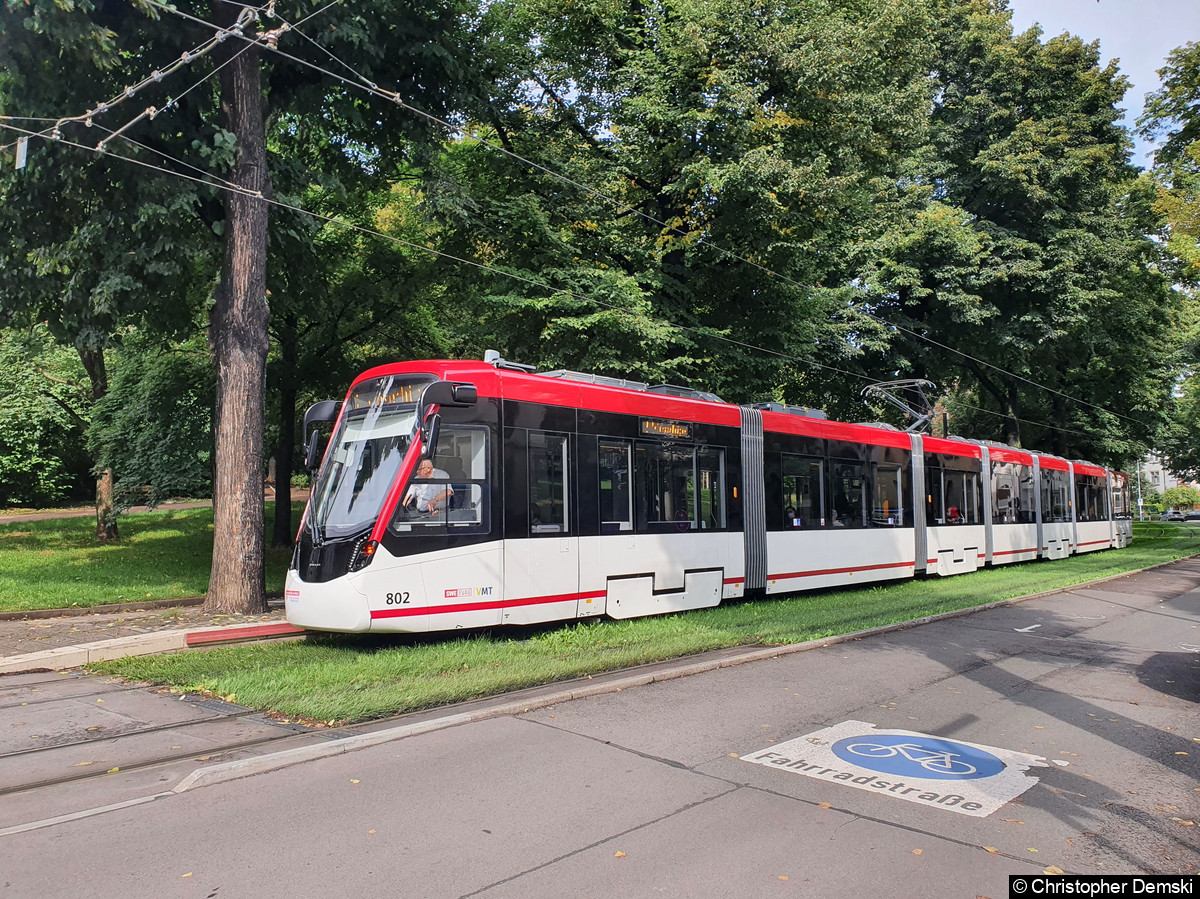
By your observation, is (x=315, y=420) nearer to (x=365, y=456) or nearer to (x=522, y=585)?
(x=365, y=456)

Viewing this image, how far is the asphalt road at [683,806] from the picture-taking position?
448cm

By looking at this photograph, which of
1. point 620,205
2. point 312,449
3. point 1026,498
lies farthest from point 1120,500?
point 312,449

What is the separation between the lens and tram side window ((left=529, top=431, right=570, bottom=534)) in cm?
1177

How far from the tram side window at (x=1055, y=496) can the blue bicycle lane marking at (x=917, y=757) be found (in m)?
24.6

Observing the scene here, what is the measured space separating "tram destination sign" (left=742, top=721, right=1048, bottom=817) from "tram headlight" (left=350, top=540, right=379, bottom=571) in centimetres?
528

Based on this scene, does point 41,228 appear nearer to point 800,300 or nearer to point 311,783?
point 311,783

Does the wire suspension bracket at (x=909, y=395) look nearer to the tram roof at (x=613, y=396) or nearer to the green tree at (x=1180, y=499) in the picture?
the tram roof at (x=613, y=396)

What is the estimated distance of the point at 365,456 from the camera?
426 inches

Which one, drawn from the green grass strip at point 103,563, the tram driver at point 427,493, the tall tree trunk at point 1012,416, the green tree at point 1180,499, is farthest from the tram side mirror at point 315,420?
the green tree at point 1180,499

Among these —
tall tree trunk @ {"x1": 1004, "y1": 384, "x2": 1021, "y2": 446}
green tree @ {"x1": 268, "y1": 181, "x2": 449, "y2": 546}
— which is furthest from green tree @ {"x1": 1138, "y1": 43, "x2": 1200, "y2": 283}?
tall tree trunk @ {"x1": 1004, "y1": 384, "x2": 1021, "y2": 446}

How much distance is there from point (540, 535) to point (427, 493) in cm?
183

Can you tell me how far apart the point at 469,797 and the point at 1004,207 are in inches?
1335

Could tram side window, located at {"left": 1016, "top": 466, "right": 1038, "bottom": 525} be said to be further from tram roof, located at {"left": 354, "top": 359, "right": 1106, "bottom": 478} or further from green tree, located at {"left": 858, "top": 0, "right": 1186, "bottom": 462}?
tram roof, located at {"left": 354, "top": 359, "right": 1106, "bottom": 478}

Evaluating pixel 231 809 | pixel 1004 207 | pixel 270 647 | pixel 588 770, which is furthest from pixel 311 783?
pixel 1004 207
